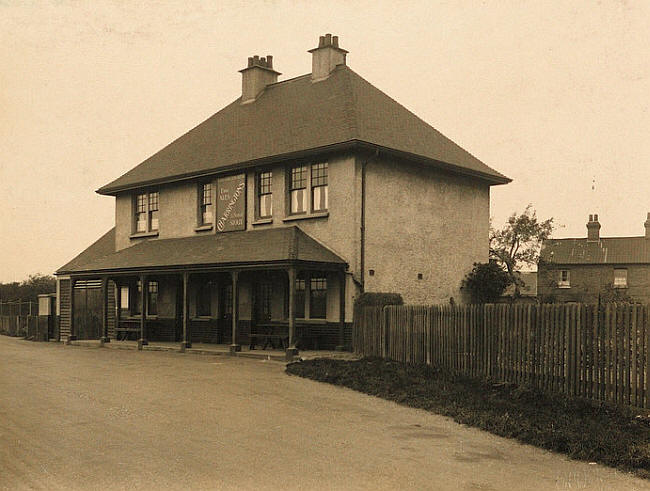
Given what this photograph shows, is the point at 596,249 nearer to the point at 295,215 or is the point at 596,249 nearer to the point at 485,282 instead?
the point at 485,282

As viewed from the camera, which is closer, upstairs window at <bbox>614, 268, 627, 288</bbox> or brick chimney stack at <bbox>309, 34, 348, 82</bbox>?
brick chimney stack at <bbox>309, 34, 348, 82</bbox>

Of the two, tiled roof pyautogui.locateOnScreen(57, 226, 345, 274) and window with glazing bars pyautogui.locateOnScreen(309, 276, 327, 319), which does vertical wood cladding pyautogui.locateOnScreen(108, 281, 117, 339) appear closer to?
tiled roof pyautogui.locateOnScreen(57, 226, 345, 274)

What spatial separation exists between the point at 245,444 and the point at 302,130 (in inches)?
598

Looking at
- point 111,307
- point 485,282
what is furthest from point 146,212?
point 485,282

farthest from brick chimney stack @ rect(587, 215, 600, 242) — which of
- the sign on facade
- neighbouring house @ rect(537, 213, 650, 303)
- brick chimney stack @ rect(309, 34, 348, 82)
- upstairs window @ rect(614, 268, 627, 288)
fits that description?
the sign on facade

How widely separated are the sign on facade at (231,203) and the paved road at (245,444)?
1029cm

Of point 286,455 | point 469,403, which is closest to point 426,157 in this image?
point 469,403

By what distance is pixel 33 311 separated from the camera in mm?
37344

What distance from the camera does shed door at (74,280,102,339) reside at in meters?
30.6

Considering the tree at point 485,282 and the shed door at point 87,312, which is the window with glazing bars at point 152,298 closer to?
the shed door at point 87,312

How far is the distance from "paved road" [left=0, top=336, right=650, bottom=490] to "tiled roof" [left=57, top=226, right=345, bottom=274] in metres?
6.32

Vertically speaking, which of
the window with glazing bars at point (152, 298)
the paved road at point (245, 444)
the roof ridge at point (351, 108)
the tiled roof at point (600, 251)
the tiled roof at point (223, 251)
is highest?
the roof ridge at point (351, 108)

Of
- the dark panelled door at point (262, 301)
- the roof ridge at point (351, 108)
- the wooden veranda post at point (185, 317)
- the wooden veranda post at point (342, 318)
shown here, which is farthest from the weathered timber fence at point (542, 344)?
the wooden veranda post at point (185, 317)

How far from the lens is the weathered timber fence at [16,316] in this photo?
36969mm
